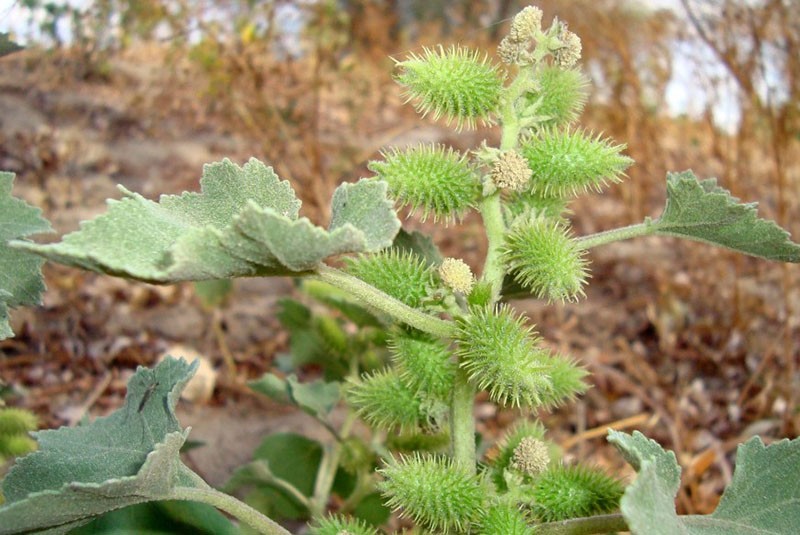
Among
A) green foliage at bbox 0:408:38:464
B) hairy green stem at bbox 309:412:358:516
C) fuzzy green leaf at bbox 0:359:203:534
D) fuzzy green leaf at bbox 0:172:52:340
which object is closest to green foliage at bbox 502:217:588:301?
fuzzy green leaf at bbox 0:359:203:534

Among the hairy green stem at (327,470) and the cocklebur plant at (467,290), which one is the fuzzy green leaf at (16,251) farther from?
the hairy green stem at (327,470)

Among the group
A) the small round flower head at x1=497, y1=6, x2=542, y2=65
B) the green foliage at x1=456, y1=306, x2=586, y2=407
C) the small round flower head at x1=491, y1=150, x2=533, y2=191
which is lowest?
the green foliage at x1=456, y1=306, x2=586, y2=407

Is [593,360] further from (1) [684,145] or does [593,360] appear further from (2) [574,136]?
(2) [574,136]

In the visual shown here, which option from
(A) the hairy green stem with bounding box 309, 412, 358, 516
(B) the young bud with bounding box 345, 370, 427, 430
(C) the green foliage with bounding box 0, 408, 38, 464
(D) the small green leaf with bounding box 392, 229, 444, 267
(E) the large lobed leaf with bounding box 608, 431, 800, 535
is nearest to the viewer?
(E) the large lobed leaf with bounding box 608, 431, 800, 535

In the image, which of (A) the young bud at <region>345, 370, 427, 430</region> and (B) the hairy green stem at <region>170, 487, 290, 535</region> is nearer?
(B) the hairy green stem at <region>170, 487, 290, 535</region>

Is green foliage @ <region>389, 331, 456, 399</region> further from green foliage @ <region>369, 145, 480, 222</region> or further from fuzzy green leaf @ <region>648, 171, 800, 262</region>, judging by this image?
fuzzy green leaf @ <region>648, 171, 800, 262</region>
